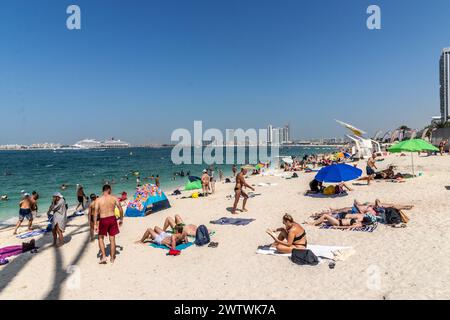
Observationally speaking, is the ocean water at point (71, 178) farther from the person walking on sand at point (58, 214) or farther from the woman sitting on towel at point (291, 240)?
the woman sitting on towel at point (291, 240)

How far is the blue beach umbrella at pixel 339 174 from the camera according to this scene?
33.5 feet

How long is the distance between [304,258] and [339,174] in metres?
5.70

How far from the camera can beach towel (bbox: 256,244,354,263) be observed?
5551mm

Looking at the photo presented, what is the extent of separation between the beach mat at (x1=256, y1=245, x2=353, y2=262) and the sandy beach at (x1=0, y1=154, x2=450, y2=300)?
18 centimetres

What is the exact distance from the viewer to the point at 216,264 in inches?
222

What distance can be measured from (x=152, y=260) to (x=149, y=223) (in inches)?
144

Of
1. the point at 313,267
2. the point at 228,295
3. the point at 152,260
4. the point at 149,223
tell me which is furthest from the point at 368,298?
the point at 149,223

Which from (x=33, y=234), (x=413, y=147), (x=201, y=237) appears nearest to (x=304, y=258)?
(x=201, y=237)

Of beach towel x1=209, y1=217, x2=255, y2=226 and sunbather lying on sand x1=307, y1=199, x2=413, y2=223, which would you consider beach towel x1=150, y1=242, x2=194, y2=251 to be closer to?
beach towel x1=209, y1=217, x2=255, y2=226

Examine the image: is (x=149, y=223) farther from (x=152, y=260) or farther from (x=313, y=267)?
(x=313, y=267)

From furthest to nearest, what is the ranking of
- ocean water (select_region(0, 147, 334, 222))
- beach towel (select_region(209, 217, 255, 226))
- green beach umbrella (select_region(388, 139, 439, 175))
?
1. ocean water (select_region(0, 147, 334, 222))
2. green beach umbrella (select_region(388, 139, 439, 175))
3. beach towel (select_region(209, 217, 255, 226))

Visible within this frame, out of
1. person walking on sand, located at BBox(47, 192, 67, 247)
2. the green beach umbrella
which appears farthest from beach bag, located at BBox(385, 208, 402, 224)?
person walking on sand, located at BBox(47, 192, 67, 247)

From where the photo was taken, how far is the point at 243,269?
5297mm

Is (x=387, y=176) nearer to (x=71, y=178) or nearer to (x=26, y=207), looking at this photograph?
(x=26, y=207)
